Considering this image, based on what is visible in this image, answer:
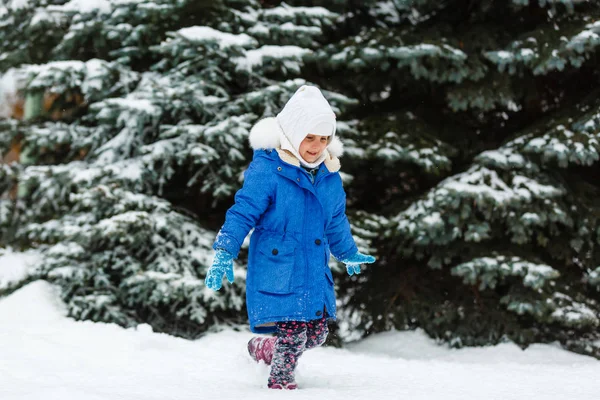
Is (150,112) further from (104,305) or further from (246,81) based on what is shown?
(104,305)

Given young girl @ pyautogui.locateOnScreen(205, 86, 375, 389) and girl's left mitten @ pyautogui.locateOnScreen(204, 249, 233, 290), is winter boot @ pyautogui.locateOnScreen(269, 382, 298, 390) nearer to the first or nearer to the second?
young girl @ pyautogui.locateOnScreen(205, 86, 375, 389)

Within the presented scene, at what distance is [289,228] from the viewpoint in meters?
3.22

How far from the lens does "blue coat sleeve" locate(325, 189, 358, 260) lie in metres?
3.50

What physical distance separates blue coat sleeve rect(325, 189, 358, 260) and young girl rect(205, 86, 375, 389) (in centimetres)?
9

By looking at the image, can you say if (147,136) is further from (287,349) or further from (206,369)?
(287,349)

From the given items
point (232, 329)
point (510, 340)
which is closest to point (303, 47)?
point (232, 329)

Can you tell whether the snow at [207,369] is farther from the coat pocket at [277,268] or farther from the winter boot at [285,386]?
the coat pocket at [277,268]

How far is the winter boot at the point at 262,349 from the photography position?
3.43m

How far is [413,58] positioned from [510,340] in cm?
262

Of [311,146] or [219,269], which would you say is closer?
[219,269]

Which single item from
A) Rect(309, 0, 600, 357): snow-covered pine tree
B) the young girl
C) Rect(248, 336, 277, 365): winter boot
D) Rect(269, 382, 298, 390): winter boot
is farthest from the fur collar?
Rect(309, 0, 600, 357): snow-covered pine tree

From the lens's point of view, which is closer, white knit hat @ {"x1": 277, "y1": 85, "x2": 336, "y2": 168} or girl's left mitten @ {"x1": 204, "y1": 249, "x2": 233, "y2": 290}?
girl's left mitten @ {"x1": 204, "y1": 249, "x2": 233, "y2": 290}

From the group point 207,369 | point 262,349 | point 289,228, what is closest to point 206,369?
point 207,369

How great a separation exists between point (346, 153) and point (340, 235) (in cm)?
243
